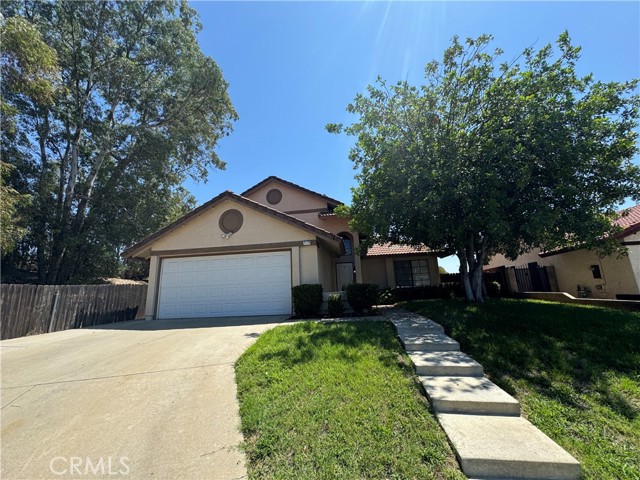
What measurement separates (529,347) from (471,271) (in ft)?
19.4

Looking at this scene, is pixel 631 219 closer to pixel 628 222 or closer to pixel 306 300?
pixel 628 222

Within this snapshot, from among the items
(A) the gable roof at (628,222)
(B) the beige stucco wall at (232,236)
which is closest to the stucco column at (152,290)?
(B) the beige stucco wall at (232,236)

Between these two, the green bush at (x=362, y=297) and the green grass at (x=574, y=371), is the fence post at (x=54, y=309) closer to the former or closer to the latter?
the green bush at (x=362, y=297)

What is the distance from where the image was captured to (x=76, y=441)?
3.07 meters

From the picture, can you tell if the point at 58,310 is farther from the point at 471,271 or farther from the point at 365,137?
the point at 471,271

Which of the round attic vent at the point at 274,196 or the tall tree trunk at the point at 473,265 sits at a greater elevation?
the round attic vent at the point at 274,196

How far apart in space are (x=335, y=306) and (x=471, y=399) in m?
6.59

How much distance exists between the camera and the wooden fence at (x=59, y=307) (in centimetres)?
827

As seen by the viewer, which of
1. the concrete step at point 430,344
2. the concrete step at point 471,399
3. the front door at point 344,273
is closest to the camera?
the concrete step at point 471,399

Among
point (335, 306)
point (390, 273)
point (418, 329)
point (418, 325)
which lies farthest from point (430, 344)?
point (390, 273)

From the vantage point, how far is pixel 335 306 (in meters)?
9.93

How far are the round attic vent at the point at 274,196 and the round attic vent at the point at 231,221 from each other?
629 cm

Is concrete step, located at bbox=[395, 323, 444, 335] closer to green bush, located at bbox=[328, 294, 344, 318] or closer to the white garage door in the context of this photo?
green bush, located at bbox=[328, 294, 344, 318]

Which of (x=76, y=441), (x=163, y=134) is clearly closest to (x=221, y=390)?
(x=76, y=441)
